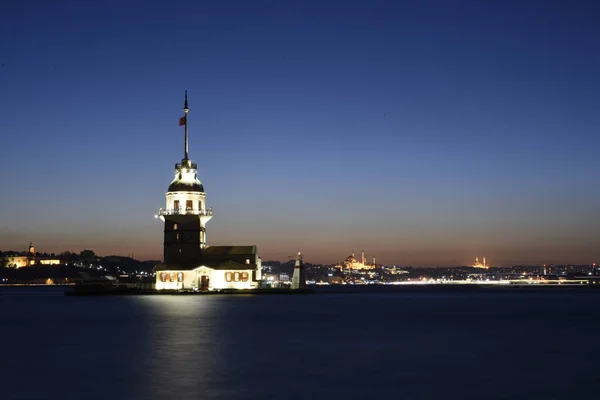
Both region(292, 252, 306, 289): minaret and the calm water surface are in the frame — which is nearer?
the calm water surface

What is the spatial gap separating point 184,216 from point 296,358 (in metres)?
67.3

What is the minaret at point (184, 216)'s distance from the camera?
10731 cm

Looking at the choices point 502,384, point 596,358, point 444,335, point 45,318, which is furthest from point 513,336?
point 45,318

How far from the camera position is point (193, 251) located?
108000mm

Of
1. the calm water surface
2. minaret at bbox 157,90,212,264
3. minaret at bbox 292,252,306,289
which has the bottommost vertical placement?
the calm water surface

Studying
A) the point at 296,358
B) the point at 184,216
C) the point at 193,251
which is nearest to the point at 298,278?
the point at 193,251

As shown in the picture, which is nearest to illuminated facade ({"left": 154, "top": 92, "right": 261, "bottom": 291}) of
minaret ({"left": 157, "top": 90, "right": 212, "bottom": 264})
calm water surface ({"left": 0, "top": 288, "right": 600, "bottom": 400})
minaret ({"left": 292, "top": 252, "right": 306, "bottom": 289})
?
minaret ({"left": 157, "top": 90, "right": 212, "bottom": 264})

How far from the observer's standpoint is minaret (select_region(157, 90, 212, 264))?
107312 mm

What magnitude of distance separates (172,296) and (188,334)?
57.5 m

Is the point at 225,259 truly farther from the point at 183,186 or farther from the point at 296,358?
the point at 296,358

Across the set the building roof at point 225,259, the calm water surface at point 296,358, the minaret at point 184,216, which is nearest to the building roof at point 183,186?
the minaret at point 184,216

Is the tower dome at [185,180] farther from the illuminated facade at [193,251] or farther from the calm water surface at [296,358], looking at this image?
the calm water surface at [296,358]

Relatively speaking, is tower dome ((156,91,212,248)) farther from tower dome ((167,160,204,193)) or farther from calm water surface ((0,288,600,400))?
calm water surface ((0,288,600,400))

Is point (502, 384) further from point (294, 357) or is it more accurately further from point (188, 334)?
point (188, 334)
